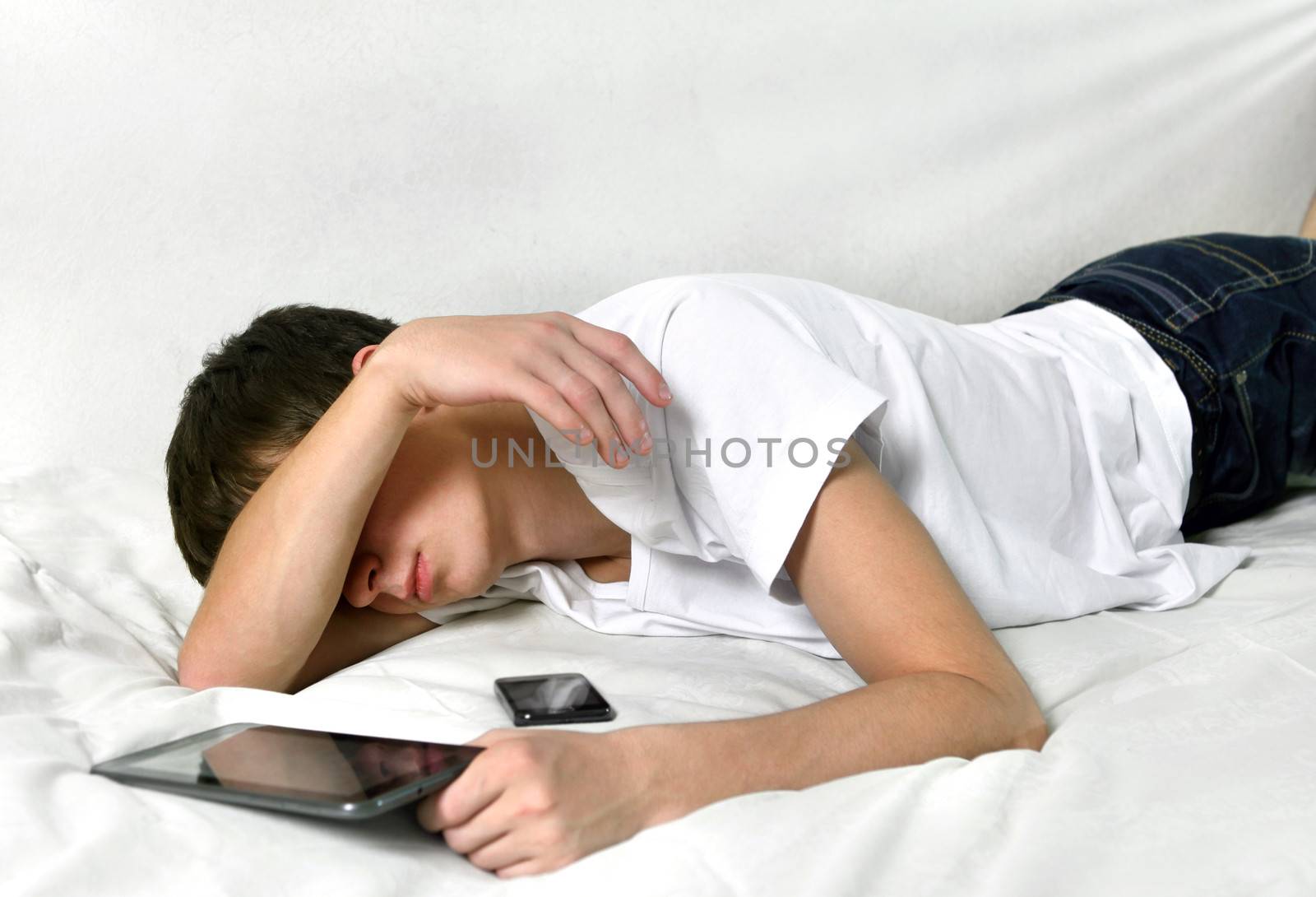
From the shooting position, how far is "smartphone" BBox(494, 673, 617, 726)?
752 mm

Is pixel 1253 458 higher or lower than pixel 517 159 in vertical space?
lower

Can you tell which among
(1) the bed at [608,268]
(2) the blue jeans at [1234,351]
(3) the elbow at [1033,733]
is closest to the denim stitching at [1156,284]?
(2) the blue jeans at [1234,351]

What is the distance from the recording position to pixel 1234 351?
1.19 metres

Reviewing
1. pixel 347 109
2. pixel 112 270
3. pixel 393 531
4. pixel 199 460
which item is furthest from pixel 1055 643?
pixel 112 270

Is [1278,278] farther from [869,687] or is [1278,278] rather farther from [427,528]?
[427,528]

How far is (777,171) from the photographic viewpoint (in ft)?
5.10

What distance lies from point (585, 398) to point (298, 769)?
0.29 m

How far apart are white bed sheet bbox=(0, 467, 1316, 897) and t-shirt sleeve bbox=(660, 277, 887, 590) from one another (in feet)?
0.45

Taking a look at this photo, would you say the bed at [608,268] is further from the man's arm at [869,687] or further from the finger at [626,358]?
the finger at [626,358]

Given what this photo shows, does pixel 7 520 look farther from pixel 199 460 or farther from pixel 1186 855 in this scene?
pixel 1186 855

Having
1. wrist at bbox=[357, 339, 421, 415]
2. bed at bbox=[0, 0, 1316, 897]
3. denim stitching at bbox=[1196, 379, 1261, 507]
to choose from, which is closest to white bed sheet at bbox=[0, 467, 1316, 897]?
bed at bbox=[0, 0, 1316, 897]

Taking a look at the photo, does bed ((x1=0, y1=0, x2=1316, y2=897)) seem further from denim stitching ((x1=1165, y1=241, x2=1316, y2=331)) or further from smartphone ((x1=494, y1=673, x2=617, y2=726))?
denim stitching ((x1=1165, y1=241, x2=1316, y2=331))

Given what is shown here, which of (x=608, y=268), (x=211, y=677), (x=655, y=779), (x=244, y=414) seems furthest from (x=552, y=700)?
(x=608, y=268)

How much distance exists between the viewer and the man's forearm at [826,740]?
0.62 m
